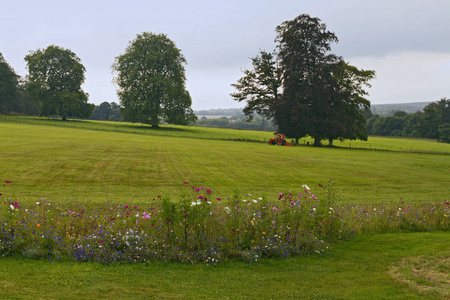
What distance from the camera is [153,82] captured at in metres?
70.1

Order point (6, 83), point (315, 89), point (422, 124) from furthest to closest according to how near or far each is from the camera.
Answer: point (422, 124)
point (6, 83)
point (315, 89)

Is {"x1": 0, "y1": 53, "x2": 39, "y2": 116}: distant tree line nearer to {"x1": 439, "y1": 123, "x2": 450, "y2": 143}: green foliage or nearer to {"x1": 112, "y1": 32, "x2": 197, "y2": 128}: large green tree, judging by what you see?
{"x1": 112, "y1": 32, "x2": 197, "y2": 128}: large green tree

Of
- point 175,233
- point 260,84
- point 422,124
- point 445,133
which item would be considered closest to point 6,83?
point 260,84

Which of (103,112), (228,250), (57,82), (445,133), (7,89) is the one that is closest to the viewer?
(228,250)

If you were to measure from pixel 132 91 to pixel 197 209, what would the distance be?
227 feet

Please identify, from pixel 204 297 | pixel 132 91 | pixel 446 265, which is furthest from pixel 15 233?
pixel 132 91

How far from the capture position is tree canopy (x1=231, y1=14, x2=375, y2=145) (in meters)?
52.6

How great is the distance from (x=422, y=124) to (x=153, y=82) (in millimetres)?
86374

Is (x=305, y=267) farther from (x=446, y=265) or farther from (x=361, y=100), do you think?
(x=361, y=100)

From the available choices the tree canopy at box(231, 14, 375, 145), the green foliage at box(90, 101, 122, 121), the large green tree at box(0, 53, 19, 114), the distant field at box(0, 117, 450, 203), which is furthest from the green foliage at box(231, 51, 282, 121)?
the green foliage at box(90, 101, 122, 121)

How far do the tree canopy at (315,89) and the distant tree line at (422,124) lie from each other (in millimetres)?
55577

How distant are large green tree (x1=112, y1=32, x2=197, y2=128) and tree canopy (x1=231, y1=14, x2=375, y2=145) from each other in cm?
2314

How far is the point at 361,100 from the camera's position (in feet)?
188

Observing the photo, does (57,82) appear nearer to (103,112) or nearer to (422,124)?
(103,112)
